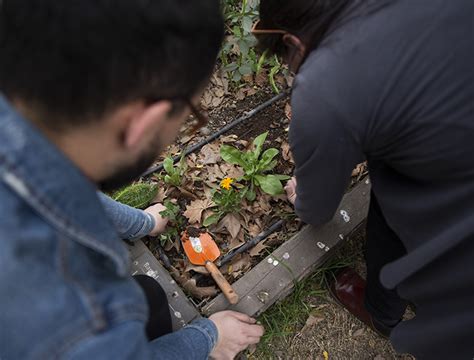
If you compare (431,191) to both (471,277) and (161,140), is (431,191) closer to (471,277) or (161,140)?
(471,277)

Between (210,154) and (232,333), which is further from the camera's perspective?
(210,154)

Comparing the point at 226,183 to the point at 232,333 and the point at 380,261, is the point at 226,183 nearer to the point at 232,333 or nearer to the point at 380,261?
the point at 232,333

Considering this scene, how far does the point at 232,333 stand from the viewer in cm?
214

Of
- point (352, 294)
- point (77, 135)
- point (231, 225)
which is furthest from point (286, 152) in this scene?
point (77, 135)

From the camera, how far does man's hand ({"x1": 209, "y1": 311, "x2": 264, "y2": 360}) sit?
2.12 meters

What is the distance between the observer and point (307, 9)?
1.41 meters

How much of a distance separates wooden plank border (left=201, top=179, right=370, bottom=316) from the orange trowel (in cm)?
8

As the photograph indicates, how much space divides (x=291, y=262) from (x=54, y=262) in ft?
5.28

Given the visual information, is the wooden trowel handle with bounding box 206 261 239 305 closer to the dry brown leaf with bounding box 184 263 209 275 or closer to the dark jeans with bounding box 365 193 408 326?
the dry brown leaf with bounding box 184 263 209 275

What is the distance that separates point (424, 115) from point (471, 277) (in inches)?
20.0

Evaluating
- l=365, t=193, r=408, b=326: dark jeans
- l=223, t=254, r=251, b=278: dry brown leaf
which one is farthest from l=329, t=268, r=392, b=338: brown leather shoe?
l=223, t=254, r=251, b=278: dry brown leaf

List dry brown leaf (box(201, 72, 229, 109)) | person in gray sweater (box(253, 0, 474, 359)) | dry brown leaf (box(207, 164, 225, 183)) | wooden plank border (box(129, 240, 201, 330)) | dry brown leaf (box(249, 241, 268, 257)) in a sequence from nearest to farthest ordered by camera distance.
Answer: person in gray sweater (box(253, 0, 474, 359)) → wooden plank border (box(129, 240, 201, 330)) → dry brown leaf (box(249, 241, 268, 257)) → dry brown leaf (box(207, 164, 225, 183)) → dry brown leaf (box(201, 72, 229, 109))

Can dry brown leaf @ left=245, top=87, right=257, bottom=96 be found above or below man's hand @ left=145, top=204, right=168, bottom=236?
above

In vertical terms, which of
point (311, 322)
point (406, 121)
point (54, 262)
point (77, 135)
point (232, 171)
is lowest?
point (311, 322)
